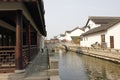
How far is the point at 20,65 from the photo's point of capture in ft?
26.6

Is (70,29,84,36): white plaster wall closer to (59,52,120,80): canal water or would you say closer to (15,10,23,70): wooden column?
(59,52,120,80): canal water

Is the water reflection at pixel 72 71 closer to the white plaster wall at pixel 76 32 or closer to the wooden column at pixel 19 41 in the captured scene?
the wooden column at pixel 19 41

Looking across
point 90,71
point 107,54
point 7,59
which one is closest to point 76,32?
point 107,54

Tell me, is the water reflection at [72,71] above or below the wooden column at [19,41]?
below

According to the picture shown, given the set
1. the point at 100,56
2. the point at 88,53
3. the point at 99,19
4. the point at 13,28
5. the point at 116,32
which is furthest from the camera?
the point at 99,19

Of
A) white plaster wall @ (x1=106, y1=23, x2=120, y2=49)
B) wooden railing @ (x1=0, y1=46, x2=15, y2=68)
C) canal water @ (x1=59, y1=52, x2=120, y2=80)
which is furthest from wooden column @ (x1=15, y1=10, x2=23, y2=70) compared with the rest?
white plaster wall @ (x1=106, y1=23, x2=120, y2=49)

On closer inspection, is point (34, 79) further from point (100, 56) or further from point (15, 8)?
point (100, 56)

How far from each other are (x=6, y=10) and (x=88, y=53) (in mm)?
24826

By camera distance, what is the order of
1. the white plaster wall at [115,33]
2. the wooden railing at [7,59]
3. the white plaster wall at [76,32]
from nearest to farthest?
the wooden railing at [7,59], the white plaster wall at [115,33], the white plaster wall at [76,32]

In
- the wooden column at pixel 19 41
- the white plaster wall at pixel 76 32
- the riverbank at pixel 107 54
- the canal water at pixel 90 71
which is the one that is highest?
the white plaster wall at pixel 76 32

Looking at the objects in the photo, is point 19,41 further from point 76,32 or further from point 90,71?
point 76,32

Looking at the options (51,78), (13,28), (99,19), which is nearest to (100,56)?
(13,28)

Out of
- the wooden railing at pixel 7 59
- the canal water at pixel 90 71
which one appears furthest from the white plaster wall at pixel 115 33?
the wooden railing at pixel 7 59

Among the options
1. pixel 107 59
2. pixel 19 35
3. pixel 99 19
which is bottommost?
pixel 107 59
